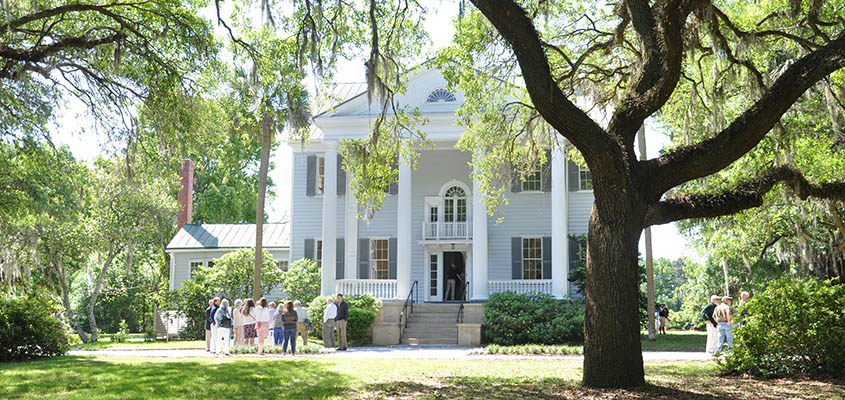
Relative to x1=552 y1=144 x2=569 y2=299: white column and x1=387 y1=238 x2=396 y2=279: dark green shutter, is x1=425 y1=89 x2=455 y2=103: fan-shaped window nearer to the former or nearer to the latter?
x1=552 y1=144 x2=569 y2=299: white column

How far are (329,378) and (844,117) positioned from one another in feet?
36.3

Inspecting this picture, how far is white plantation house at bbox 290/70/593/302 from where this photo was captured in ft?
80.0

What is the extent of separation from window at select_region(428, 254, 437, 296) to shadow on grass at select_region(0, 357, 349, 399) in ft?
47.0

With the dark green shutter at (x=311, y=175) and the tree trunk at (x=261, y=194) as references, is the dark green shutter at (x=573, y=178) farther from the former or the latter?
the tree trunk at (x=261, y=194)

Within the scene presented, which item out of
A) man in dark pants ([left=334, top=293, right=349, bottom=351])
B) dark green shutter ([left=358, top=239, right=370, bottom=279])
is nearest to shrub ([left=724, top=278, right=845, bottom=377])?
man in dark pants ([left=334, top=293, right=349, bottom=351])

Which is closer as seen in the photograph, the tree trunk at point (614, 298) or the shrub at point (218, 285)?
the tree trunk at point (614, 298)

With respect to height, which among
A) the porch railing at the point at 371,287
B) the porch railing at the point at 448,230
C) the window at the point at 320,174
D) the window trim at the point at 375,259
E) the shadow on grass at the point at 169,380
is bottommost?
the shadow on grass at the point at 169,380

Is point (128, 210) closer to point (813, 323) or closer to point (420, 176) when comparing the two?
point (420, 176)

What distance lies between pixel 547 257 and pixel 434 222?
168 inches

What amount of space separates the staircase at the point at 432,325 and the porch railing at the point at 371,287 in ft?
3.45

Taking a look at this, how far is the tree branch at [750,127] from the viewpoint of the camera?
8.72 m

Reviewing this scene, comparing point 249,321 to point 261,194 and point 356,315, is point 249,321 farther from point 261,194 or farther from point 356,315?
point 261,194

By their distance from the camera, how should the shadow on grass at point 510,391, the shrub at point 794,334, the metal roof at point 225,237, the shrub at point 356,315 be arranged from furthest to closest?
the metal roof at point 225,237, the shrub at point 356,315, the shrub at point 794,334, the shadow on grass at point 510,391

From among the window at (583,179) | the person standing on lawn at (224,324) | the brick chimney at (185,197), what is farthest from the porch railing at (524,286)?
the brick chimney at (185,197)
